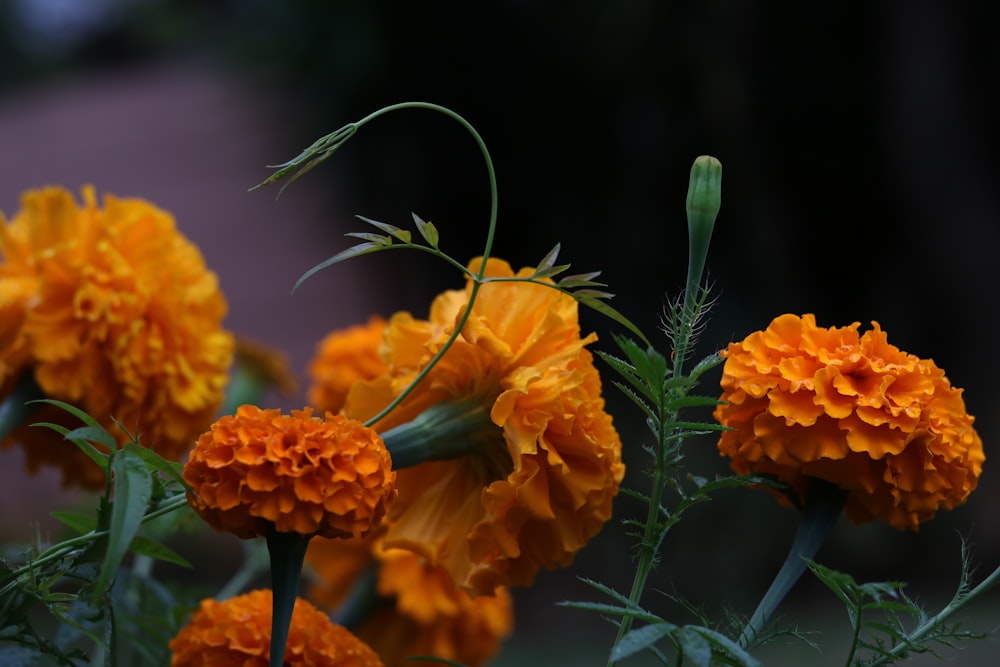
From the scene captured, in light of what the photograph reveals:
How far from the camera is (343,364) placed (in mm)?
931

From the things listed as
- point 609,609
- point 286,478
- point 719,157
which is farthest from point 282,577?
point 719,157

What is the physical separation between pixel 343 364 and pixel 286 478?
→ 45cm

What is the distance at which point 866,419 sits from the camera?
51 centimetres

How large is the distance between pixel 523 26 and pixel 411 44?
1.30 feet

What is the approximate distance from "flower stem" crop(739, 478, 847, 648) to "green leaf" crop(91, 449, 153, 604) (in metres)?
0.27

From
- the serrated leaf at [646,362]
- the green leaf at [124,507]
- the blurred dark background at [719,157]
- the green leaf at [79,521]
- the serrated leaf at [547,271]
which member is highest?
the serrated leaf at [547,271]

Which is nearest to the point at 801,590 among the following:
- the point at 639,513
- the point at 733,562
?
the point at 733,562

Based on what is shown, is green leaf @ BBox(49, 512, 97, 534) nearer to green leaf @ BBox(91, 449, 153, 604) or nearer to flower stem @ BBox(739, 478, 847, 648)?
green leaf @ BBox(91, 449, 153, 604)

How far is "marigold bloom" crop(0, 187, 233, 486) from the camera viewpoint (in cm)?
74

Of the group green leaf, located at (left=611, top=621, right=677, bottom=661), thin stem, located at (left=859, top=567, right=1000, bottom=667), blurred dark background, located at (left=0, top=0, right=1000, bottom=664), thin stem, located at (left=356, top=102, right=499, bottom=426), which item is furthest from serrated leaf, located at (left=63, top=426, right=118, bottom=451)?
blurred dark background, located at (left=0, top=0, right=1000, bottom=664)

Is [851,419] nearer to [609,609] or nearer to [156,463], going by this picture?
[609,609]

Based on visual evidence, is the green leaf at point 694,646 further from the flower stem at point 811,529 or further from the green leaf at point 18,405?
the green leaf at point 18,405

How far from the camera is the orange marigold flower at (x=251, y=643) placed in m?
0.56

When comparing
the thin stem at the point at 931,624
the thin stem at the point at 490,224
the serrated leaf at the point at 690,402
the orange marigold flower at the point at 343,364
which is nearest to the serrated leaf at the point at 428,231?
the thin stem at the point at 490,224
